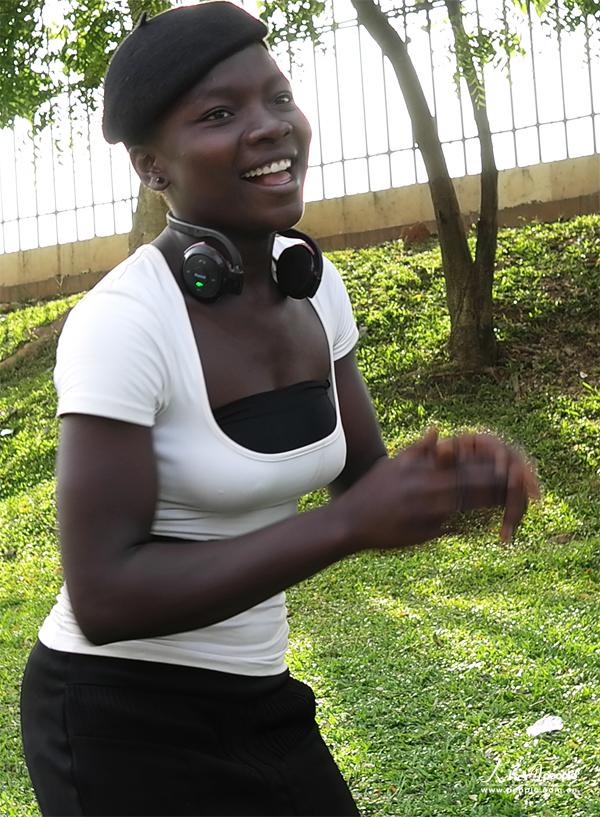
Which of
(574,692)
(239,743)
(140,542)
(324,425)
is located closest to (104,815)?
(239,743)

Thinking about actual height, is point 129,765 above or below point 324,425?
below

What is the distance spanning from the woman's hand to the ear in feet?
2.09

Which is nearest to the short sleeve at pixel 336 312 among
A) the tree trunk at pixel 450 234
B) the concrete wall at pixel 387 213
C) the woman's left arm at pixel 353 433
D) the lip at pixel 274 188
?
the woman's left arm at pixel 353 433

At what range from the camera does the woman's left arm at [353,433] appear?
7.01ft

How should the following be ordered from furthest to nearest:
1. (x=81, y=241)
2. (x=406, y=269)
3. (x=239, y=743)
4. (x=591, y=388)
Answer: (x=81, y=241) → (x=406, y=269) → (x=591, y=388) → (x=239, y=743)

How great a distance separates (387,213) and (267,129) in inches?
447

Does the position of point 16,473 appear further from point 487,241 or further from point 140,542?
point 140,542

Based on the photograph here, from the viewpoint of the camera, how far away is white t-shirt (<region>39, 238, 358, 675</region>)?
1586 mm

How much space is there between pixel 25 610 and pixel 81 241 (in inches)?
312

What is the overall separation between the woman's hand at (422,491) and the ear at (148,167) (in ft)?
2.09

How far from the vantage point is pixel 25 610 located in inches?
298

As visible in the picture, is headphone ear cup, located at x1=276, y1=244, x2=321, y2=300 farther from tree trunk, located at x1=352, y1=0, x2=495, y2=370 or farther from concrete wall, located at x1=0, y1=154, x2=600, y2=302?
concrete wall, located at x1=0, y1=154, x2=600, y2=302

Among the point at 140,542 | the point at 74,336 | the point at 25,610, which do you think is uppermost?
the point at 74,336

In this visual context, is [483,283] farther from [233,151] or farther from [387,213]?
[233,151]
